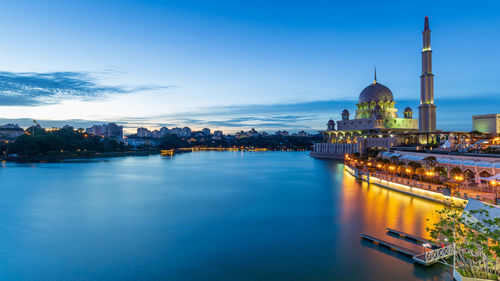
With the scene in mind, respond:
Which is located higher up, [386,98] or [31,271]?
[386,98]

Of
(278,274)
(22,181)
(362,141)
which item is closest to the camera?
(278,274)

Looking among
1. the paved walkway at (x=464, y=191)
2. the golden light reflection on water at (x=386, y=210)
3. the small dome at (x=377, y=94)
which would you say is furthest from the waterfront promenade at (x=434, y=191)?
the small dome at (x=377, y=94)

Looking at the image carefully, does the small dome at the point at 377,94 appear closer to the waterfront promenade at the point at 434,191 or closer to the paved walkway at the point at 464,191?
the waterfront promenade at the point at 434,191

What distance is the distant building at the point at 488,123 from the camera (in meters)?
26.5

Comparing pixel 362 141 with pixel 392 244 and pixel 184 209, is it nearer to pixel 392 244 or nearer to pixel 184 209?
pixel 184 209

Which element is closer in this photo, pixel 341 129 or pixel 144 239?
pixel 144 239

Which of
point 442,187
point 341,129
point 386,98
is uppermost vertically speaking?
point 386,98

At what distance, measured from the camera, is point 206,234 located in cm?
937

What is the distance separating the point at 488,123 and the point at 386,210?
22.5 metres

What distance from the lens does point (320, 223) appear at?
10.4 metres

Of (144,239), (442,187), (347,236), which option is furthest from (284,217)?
(442,187)

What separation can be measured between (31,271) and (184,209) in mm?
6381

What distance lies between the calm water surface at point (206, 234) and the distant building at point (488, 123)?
701 inches

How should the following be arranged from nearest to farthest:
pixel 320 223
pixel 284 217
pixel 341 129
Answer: pixel 320 223 < pixel 284 217 < pixel 341 129
